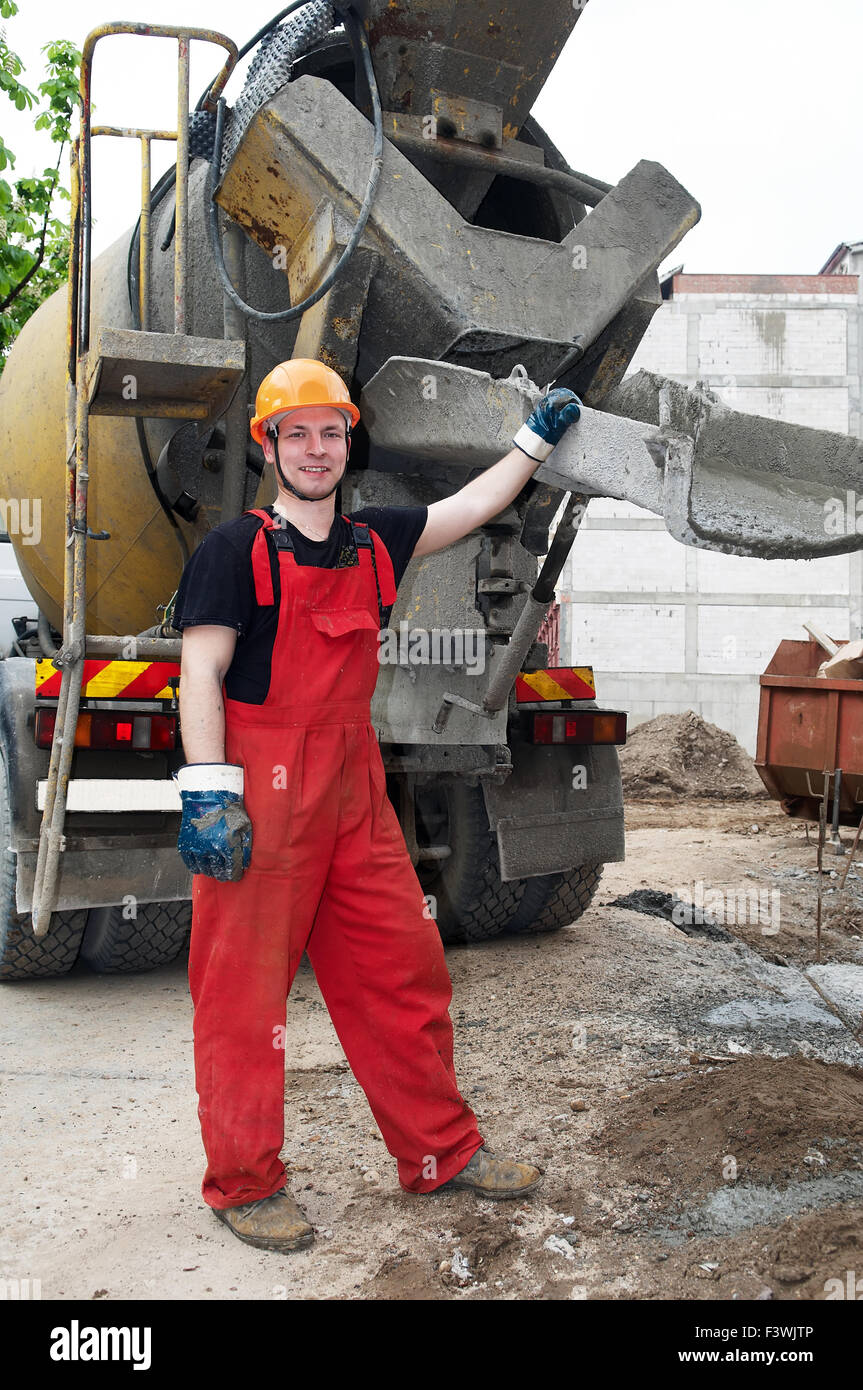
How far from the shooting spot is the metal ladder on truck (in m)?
3.35

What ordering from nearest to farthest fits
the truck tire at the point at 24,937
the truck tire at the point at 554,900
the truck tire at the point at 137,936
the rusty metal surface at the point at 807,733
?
the truck tire at the point at 24,937, the truck tire at the point at 137,936, the truck tire at the point at 554,900, the rusty metal surface at the point at 807,733

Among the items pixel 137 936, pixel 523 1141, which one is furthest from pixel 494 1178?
pixel 137 936

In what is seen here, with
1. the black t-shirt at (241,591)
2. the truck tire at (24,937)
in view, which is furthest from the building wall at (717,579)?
the black t-shirt at (241,591)

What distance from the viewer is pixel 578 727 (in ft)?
15.2

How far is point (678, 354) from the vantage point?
1819 cm

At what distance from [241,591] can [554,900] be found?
284cm

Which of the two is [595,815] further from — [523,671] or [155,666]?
[155,666]

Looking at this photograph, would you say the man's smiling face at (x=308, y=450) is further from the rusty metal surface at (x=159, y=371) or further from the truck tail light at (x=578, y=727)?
the truck tail light at (x=578, y=727)

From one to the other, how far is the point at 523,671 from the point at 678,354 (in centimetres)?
1497

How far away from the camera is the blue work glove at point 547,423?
8.14ft

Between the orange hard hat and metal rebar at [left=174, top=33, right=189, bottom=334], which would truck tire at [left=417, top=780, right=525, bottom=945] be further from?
the orange hard hat

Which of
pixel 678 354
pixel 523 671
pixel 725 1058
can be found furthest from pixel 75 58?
pixel 678 354

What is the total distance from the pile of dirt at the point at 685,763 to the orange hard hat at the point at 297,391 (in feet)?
30.8

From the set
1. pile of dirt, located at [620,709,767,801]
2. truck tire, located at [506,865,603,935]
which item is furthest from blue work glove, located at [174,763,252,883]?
pile of dirt, located at [620,709,767,801]
